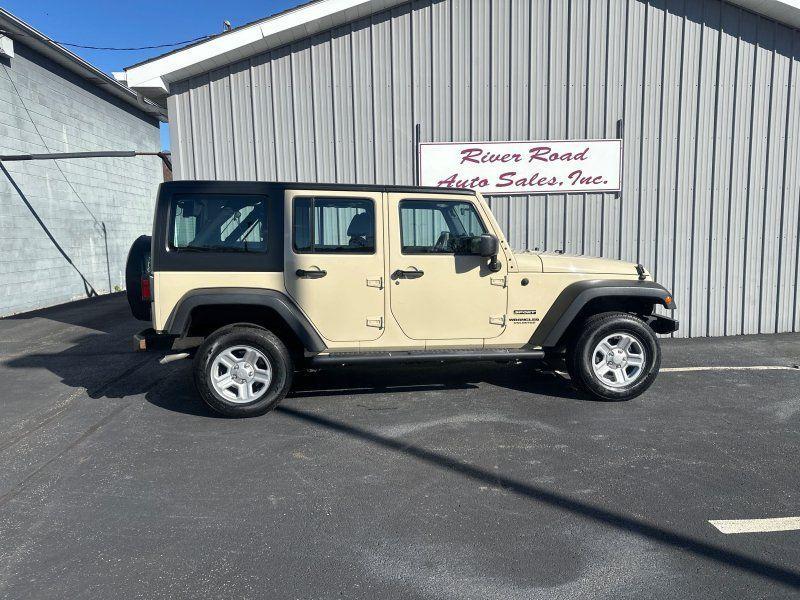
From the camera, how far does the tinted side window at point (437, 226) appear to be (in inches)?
180

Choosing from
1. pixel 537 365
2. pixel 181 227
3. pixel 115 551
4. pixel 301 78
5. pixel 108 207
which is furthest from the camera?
pixel 108 207

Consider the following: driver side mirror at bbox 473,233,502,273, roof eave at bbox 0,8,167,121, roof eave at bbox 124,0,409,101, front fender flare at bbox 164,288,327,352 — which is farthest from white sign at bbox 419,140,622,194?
roof eave at bbox 0,8,167,121

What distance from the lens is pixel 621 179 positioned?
7461mm

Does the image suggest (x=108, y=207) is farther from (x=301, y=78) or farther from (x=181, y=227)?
(x=181, y=227)

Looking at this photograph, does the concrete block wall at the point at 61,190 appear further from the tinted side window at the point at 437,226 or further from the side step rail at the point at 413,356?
the tinted side window at the point at 437,226

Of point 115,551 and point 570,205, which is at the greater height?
point 570,205

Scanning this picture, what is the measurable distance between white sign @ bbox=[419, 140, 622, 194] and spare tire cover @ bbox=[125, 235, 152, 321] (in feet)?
13.2

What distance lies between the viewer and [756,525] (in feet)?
8.96

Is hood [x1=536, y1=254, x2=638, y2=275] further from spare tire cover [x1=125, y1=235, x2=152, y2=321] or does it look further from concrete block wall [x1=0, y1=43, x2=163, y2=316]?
concrete block wall [x1=0, y1=43, x2=163, y2=316]

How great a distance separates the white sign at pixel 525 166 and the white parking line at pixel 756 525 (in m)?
5.39

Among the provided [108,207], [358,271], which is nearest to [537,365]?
[358,271]

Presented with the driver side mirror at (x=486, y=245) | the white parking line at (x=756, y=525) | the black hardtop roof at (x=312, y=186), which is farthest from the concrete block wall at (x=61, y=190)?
the white parking line at (x=756, y=525)

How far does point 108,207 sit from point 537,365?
13.1 metres

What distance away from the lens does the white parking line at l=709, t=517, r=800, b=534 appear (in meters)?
2.69
